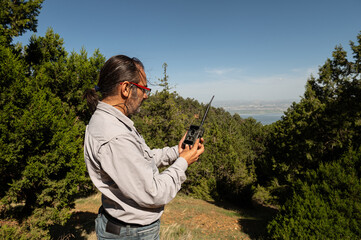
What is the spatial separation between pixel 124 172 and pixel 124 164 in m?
0.05

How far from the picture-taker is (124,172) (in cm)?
122

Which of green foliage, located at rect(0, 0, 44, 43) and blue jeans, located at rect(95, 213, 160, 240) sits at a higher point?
green foliage, located at rect(0, 0, 44, 43)

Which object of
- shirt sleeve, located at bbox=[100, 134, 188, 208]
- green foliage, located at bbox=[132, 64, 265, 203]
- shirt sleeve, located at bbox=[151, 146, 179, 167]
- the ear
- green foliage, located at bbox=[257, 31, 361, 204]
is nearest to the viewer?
shirt sleeve, located at bbox=[100, 134, 188, 208]

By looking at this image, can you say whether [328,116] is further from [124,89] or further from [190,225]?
[124,89]

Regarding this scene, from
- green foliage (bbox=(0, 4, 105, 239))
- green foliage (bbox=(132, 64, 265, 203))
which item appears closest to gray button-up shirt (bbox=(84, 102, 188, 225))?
green foliage (bbox=(0, 4, 105, 239))

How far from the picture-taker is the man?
48.9 inches

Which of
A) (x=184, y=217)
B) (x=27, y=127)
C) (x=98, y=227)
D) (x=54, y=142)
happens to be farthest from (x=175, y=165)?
(x=184, y=217)

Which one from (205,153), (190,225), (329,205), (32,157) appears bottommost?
(190,225)

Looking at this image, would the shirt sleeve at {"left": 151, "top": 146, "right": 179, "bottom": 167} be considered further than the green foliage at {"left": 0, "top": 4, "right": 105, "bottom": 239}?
No

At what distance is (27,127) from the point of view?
567 cm

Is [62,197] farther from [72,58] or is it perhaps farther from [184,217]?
[184,217]

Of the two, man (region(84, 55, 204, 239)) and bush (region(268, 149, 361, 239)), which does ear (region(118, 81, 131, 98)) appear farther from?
bush (region(268, 149, 361, 239))

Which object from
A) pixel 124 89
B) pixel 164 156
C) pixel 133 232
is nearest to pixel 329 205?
pixel 164 156

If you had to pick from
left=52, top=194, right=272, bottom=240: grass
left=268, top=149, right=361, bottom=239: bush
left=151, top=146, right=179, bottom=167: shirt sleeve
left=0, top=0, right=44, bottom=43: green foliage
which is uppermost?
left=0, top=0, right=44, bottom=43: green foliage
